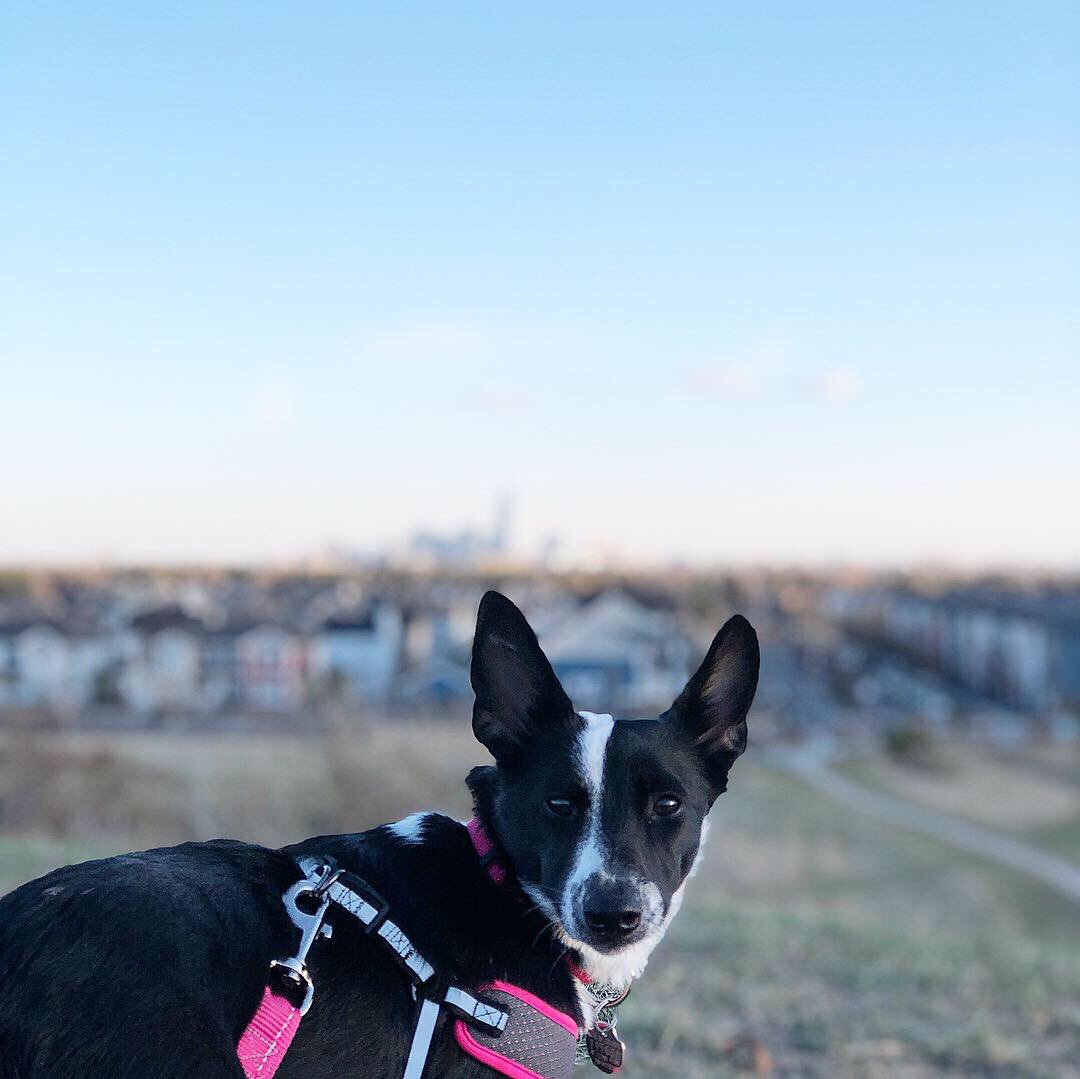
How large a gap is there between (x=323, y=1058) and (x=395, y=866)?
432 mm

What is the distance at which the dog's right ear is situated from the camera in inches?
107

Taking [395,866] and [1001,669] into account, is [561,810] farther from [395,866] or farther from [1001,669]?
[1001,669]

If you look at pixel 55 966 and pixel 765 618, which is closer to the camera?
pixel 55 966

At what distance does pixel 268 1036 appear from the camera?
2.14 m

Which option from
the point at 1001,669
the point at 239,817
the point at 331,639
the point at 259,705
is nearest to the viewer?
the point at 239,817

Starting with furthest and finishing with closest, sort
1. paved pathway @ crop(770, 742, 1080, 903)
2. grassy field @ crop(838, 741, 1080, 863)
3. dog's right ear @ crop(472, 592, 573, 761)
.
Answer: grassy field @ crop(838, 741, 1080, 863) → paved pathway @ crop(770, 742, 1080, 903) → dog's right ear @ crop(472, 592, 573, 761)

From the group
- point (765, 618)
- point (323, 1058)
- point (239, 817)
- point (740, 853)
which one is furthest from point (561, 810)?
point (765, 618)

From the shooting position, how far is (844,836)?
25.7 meters

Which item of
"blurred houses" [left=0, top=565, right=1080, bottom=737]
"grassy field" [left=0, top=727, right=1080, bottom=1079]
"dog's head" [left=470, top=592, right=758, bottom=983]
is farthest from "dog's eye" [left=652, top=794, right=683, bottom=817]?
"blurred houses" [left=0, top=565, right=1080, bottom=737]

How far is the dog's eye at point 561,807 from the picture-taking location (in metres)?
2.60

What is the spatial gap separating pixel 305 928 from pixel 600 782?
2.39ft

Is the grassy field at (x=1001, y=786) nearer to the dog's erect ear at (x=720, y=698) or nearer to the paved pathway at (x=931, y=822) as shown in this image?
the paved pathway at (x=931, y=822)

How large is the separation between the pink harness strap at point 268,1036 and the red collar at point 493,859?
22.1 inches

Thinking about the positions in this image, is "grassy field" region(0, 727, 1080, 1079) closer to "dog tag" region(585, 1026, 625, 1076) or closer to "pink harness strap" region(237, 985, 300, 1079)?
"dog tag" region(585, 1026, 625, 1076)
